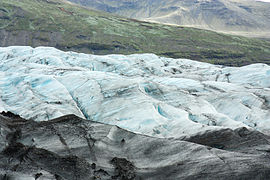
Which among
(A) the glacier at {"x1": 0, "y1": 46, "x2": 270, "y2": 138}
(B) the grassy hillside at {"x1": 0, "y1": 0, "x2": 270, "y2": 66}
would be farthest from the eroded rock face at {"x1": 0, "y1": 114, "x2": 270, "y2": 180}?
(B) the grassy hillside at {"x1": 0, "y1": 0, "x2": 270, "y2": 66}

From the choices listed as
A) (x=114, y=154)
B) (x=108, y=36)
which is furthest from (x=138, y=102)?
(x=108, y=36)

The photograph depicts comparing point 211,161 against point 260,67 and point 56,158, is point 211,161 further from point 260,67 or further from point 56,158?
point 260,67

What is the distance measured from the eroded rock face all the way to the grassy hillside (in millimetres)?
115368

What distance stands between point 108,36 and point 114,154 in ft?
444

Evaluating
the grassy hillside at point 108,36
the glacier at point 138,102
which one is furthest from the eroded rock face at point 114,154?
the grassy hillside at point 108,36

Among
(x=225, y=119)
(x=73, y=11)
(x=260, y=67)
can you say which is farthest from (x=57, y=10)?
(x=225, y=119)

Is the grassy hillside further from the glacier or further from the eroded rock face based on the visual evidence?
the eroded rock face

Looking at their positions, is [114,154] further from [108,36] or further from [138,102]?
[108,36]

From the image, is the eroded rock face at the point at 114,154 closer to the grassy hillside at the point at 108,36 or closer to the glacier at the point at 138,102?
the glacier at the point at 138,102

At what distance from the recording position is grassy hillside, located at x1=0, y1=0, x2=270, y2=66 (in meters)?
128

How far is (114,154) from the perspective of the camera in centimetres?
1134

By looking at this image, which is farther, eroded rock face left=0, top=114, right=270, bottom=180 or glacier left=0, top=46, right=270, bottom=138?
glacier left=0, top=46, right=270, bottom=138

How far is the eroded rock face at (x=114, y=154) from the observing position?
29.9 ft

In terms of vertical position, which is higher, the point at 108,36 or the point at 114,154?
the point at 114,154
